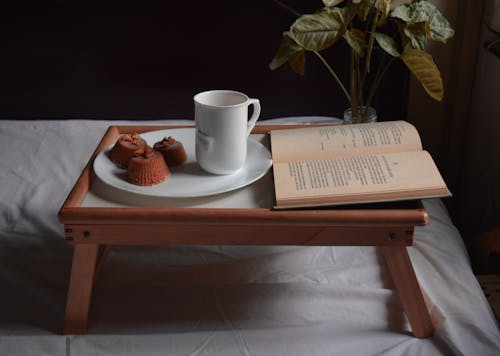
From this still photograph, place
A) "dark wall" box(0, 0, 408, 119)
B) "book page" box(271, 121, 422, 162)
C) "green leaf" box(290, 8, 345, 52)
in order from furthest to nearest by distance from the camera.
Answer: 1. "dark wall" box(0, 0, 408, 119)
2. "green leaf" box(290, 8, 345, 52)
3. "book page" box(271, 121, 422, 162)

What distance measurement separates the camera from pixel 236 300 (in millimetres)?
823

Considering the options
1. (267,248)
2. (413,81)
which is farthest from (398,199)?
(413,81)

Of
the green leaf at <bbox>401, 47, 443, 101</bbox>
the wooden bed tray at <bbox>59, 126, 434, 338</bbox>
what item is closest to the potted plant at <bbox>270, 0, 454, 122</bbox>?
the green leaf at <bbox>401, 47, 443, 101</bbox>

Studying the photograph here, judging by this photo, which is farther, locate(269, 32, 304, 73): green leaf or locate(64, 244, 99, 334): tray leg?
locate(269, 32, 304, 73): green leaf

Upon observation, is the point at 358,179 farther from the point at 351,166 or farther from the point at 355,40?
the point at 355,40

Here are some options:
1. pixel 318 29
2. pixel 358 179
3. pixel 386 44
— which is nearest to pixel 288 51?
pixel 318 29

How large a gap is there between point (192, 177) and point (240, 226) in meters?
0.14

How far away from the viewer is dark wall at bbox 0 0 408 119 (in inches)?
54.7

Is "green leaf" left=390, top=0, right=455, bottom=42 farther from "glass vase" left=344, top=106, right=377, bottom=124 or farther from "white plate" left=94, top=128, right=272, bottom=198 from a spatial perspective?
"white plate" left=94, top=128, right=272, bottom=198

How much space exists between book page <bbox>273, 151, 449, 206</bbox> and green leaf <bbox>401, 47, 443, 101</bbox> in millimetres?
275

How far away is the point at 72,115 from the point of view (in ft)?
4.88

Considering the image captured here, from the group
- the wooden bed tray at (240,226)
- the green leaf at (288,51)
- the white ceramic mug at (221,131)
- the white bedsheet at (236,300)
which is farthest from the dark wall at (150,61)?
the wooden bed tray at (240,226)

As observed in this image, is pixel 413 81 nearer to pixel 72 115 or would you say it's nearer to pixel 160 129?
pixel 160 129

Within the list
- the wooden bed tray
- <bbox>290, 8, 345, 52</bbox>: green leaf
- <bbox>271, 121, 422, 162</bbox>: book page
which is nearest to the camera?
the wooden bed tray
